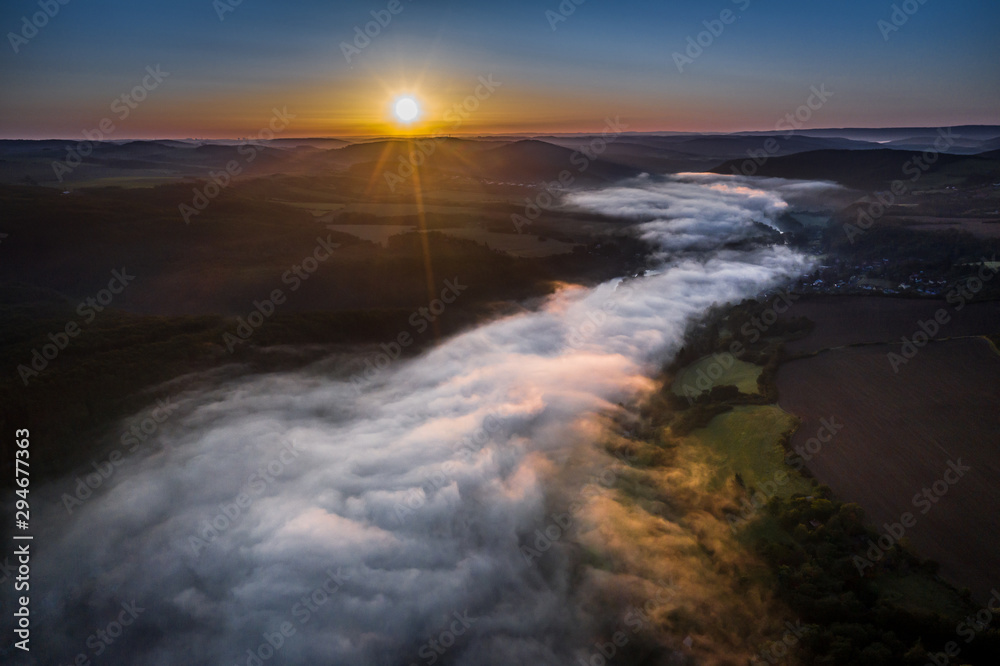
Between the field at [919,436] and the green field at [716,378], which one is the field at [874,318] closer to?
the field at [919,436]

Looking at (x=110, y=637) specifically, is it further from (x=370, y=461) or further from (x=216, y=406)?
(x=216, y=406)

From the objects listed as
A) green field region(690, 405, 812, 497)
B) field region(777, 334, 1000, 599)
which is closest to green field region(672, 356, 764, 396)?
field region(777, 334, 1000, 599)

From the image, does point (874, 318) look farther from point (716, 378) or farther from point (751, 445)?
point (751, 445)

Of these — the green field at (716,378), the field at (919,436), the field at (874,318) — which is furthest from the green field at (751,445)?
the field at (874,318)

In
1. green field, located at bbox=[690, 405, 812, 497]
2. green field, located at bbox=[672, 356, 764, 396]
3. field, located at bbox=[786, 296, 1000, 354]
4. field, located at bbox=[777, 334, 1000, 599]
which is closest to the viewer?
field, located at bbox=[777, 334, 1000, 599]

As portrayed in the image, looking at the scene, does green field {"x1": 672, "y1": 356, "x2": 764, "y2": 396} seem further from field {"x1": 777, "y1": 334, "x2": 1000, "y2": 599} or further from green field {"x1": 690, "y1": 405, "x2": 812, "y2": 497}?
green field {"x1": 690, "y1": 405, "x2": 812, "y2": 497}

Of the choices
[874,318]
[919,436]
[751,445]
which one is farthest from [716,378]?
[874,318]

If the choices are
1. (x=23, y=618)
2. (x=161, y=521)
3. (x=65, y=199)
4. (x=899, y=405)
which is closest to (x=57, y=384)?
(x=161, y=521)
